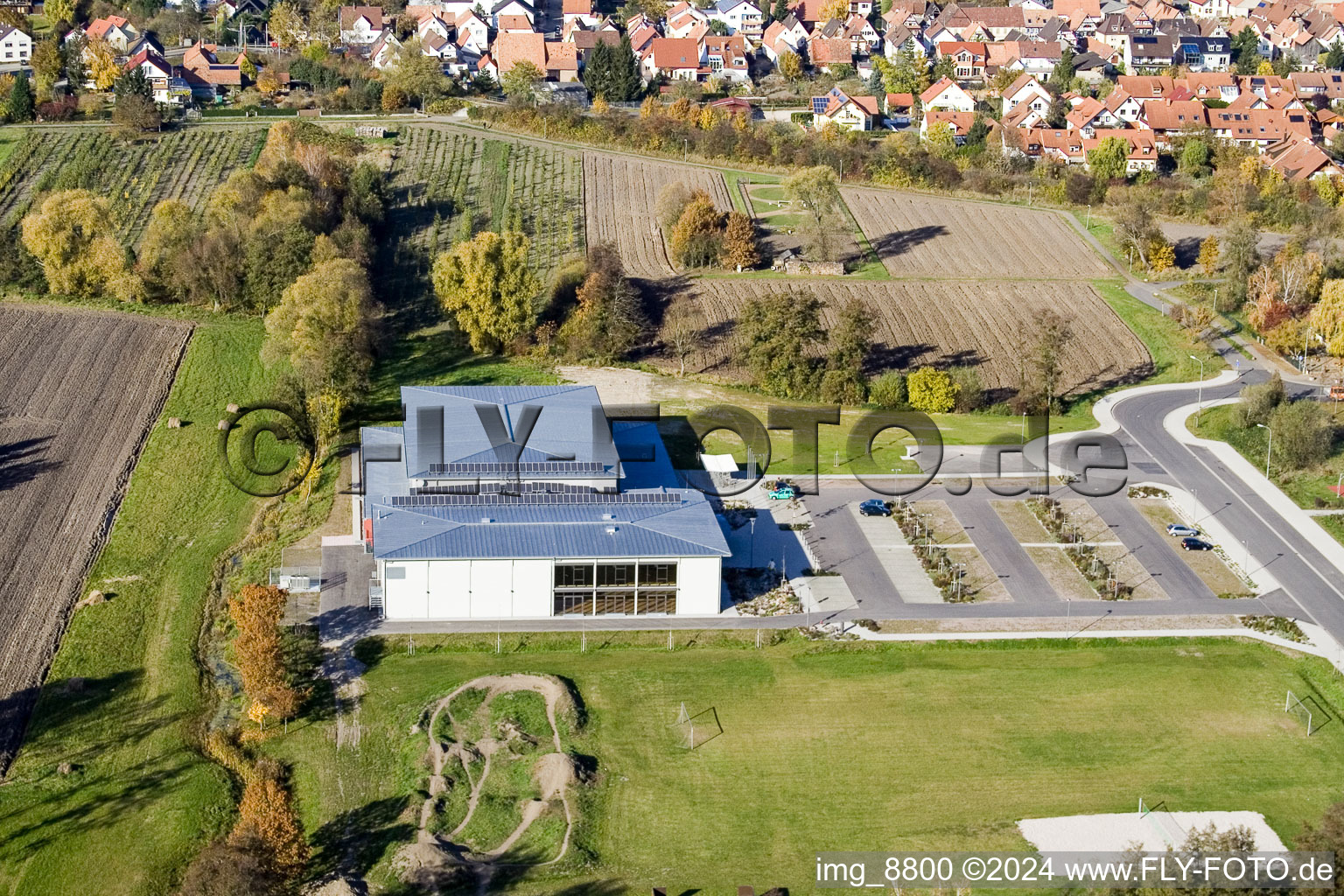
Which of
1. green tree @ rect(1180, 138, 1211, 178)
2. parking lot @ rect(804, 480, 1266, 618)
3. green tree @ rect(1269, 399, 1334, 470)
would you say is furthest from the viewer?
green tree @ rect(1180, 138, 1211, 178)

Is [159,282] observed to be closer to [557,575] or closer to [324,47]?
[557,575]

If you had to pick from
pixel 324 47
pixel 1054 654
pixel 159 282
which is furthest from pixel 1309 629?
pixel 324 47

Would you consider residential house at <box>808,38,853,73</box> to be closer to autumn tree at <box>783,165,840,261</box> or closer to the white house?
autumn tree at <box>783,165,840,261</box>

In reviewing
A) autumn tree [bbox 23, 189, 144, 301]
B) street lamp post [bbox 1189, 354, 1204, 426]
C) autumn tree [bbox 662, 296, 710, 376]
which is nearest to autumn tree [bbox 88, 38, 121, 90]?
autumn tree [bbox 23, 189, 144, 301]

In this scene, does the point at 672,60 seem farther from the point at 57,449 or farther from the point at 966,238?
the point at 57,449

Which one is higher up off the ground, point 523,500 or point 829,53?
point 829,53

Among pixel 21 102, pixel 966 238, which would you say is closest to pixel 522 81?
pixel 21 102
